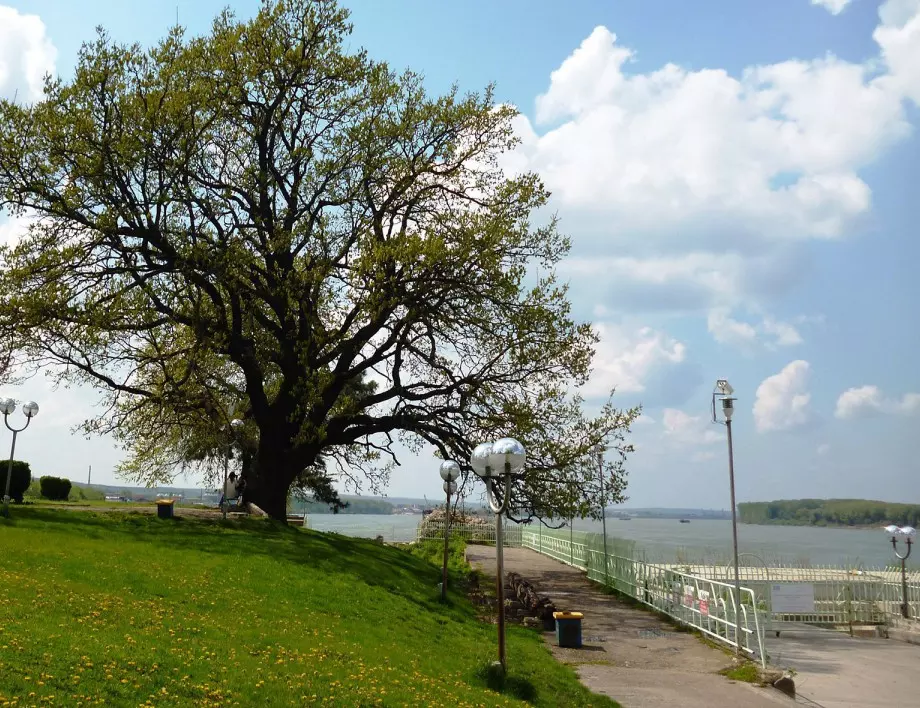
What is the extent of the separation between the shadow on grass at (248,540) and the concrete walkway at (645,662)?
3.54 meters

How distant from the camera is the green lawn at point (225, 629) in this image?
26.1ft

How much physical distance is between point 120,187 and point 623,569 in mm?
18335

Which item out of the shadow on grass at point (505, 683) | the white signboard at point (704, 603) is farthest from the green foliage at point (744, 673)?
the shadow on grass at point (505, 683)

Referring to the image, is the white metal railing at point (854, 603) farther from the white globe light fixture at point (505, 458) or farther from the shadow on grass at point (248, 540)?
the white globe light fixture at point (505, 458)

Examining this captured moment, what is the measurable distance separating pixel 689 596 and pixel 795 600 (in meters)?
9.82

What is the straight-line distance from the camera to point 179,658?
28.5ft

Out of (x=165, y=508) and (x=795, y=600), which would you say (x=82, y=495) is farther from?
(x=795, y=600)

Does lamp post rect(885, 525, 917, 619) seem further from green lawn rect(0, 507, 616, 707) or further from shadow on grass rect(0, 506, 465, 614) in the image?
shadow on grass rect(0, 506, 465, 614)

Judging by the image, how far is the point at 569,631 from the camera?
15672 millimetres

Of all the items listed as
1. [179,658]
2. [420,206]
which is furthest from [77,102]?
[179,658]

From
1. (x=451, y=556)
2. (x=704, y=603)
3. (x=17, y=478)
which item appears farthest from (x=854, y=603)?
(x=17, y=478)

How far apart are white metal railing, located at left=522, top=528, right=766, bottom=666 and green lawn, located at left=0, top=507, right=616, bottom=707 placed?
385cm

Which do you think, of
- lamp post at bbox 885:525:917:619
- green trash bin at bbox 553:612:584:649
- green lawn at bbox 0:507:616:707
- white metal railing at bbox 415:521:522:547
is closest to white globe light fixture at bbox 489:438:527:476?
green lawn at bbox 0:507:616:707

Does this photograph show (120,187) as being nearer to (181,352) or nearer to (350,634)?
(181,352)
